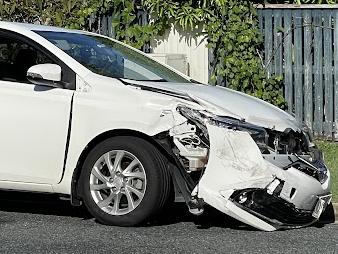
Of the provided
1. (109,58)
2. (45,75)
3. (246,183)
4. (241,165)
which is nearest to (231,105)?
(241,165)

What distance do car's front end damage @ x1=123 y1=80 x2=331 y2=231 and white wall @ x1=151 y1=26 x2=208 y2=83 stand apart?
5499mm

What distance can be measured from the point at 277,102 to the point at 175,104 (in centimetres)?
534

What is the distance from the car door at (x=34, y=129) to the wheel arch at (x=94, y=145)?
0.44ft

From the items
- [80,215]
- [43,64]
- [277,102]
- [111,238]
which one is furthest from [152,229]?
[277,102]

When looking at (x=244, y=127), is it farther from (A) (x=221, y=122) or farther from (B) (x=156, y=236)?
(B) (x=156, y=236)

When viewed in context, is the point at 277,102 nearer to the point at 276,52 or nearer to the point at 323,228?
the point at 276,52

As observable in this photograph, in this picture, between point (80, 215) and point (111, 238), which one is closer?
point (111, 238)

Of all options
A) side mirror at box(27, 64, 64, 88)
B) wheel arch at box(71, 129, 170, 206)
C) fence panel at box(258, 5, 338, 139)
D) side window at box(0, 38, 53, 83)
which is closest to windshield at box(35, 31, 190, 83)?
side window at box(0, 38, 53, 83)

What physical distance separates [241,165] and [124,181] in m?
0.95

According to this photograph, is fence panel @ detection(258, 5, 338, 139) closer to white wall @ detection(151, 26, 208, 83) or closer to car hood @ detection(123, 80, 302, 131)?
white wall @ detection(151, 26, 208, 83)

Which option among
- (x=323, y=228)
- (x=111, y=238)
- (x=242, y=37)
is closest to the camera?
(x=111, y=238)

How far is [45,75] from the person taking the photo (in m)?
7.40

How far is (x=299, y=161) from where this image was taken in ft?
23.8

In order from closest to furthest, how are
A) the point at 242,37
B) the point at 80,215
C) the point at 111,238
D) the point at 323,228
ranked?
the point at 111,238, the point at 323,228, the point at 80,215, the point at 242,37
